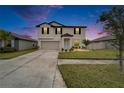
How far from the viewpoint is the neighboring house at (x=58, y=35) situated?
22859mm

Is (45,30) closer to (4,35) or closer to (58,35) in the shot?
(58,35)

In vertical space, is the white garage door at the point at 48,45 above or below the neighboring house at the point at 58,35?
below

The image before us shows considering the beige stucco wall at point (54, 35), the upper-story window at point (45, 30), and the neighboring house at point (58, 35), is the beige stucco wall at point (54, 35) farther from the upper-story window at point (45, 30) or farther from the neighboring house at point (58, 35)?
the upper-story window at point (45, 30)

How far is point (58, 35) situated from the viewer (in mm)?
23594

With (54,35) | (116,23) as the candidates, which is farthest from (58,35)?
(116,23)

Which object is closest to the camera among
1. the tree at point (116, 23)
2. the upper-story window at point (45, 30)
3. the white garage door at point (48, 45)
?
the tree at point (116, 23)

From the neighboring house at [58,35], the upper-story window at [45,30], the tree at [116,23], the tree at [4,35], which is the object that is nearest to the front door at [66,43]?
the neighboring house at [58,35]

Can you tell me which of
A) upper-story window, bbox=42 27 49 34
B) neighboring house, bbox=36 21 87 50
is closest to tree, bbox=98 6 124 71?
neighboring house, bbox=36 21 87 50

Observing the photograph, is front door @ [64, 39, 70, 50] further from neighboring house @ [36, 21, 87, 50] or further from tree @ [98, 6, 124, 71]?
tree @ [98, 6, 124, 71]

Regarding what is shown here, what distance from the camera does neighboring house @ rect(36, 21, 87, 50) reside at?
22859 millimetres

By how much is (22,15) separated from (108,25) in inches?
513
